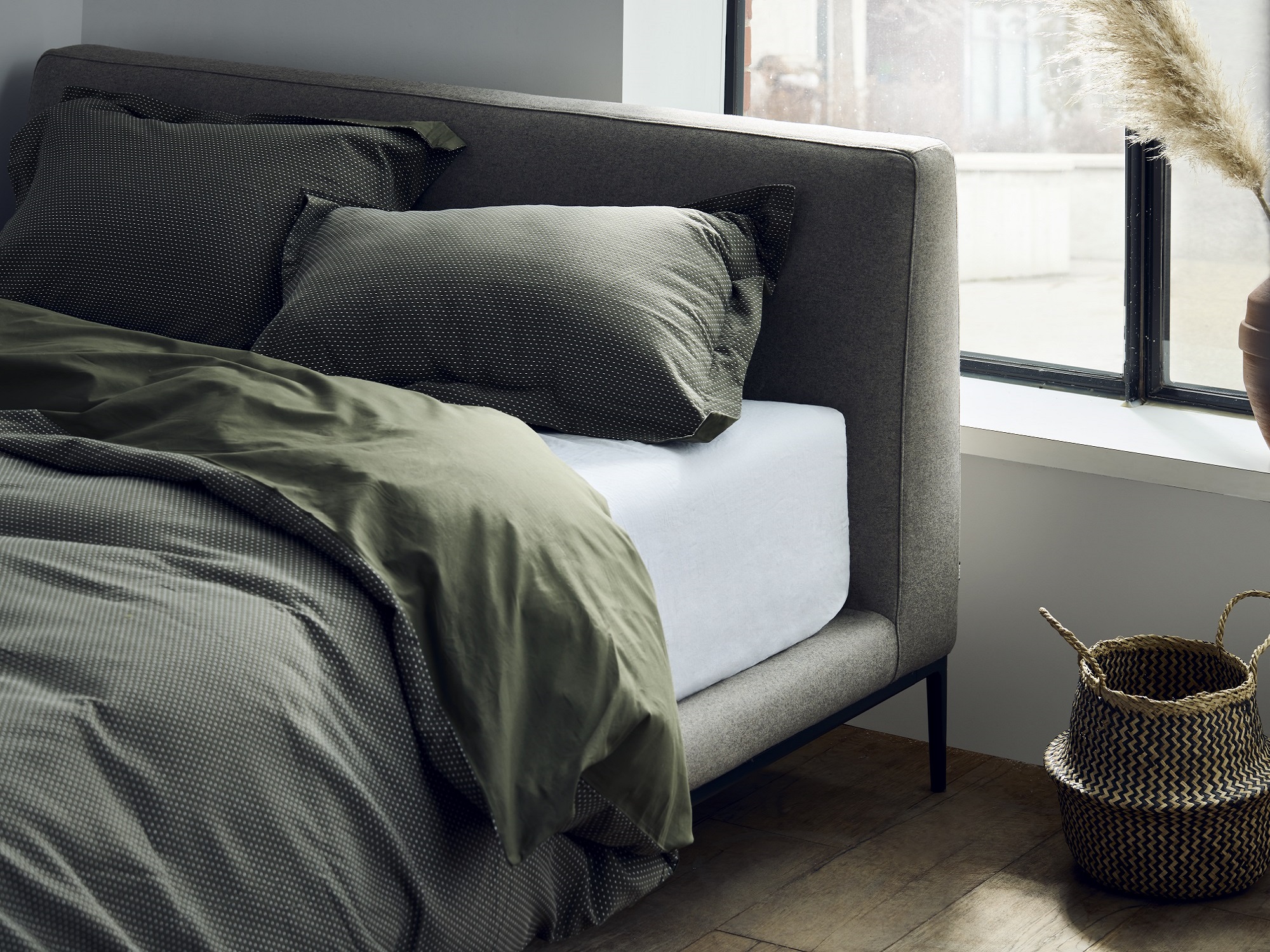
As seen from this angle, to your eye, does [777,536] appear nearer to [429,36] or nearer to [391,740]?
[391,740]

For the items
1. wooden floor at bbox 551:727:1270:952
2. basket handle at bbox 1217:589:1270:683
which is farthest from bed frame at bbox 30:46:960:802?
basket handle at bbox 1217:589:1270:683

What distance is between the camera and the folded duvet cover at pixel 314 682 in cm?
123

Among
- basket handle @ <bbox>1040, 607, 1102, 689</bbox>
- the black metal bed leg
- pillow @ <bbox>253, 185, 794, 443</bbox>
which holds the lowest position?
the black metal bed leg

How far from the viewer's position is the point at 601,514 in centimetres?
169

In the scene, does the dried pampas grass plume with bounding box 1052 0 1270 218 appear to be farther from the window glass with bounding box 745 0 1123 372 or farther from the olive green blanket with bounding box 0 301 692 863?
the olive green blanket with bounding box 0 301 692 863

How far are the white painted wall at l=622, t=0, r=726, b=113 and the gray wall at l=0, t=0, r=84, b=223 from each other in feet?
3.79

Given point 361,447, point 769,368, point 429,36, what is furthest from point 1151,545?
point 429,36

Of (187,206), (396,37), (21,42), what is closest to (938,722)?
(187,206)

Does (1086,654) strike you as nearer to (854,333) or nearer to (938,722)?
(938,722)

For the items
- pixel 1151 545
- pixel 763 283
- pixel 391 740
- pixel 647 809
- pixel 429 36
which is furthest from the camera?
pixel 429 36

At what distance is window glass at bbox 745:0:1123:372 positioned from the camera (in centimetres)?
287

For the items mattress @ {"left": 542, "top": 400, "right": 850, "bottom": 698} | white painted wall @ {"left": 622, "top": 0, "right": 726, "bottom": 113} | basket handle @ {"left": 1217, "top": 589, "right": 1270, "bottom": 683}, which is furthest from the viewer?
white painted wall @ {"left": 622, "top": 0, "right": 726, "bottom": 113}

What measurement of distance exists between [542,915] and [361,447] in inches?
21.5

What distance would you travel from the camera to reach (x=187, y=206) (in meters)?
2.48
